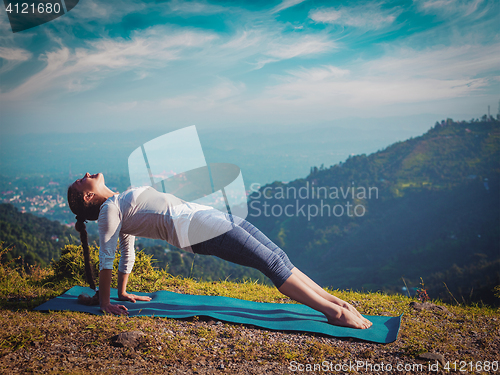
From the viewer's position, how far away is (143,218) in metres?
2.61

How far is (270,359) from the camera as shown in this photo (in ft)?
7.00

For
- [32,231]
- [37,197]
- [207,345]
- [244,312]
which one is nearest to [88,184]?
[207,345]

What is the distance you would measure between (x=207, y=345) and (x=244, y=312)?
2.22 feet

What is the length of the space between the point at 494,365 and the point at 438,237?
151ft

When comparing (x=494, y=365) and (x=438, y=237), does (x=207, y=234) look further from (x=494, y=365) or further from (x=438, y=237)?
(x=438, y=237)

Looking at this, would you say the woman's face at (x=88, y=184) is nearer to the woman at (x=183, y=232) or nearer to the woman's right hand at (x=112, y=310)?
the woman at (x=183, y=232)

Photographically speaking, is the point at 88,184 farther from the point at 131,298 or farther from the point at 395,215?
the point at 395,215

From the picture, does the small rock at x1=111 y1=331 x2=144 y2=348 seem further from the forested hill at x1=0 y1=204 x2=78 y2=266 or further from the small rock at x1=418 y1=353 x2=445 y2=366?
the forested hill at x1=0 y1=204 x2=78 y2=266

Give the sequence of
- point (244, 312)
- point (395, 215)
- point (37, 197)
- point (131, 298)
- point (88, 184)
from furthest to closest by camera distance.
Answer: point (395, 215)
point (37, 197)
point (131, 298)
point (244, 312)
point (88, 184)

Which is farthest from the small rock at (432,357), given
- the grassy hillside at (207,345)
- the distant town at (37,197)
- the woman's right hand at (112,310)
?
the distant town at (37,197)

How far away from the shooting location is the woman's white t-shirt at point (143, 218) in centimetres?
→ 251

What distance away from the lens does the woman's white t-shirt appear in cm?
251

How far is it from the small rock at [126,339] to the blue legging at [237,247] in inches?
28.7

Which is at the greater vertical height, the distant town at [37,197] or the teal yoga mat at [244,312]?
the distant town at [37,197]
